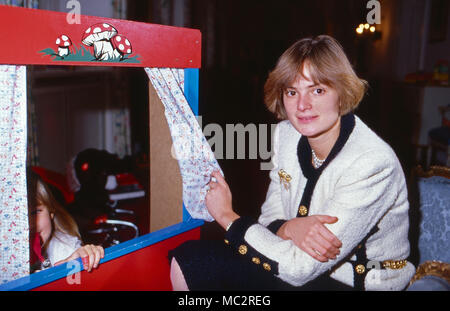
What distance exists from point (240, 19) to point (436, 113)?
157 inches

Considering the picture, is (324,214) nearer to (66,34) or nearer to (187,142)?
(187,142)

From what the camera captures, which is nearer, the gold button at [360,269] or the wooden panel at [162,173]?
the gold button at [360,269]

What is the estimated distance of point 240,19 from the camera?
7.55 m

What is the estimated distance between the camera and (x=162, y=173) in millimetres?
1944

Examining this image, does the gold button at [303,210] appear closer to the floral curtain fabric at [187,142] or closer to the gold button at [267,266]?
the gold button at [267,266]

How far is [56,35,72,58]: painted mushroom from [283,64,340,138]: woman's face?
→ 764mm

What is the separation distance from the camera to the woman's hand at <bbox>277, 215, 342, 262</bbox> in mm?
1190

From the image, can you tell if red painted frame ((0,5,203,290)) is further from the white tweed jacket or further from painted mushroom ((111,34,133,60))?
the white tweed jacket

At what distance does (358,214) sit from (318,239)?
5.7 inches

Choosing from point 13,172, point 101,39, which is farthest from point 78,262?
point 101,39

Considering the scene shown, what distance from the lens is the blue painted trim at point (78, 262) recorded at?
1.21 meters

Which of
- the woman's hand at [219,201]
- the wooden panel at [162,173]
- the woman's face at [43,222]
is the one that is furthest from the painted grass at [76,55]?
the woman's face at [43,222]

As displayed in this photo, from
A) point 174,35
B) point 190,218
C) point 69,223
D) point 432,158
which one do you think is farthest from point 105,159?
point 432,158

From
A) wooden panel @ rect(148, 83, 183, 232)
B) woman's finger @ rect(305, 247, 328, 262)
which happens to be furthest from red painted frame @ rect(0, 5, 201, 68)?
woman's finger @ rect(305, 247, 328, 262)
